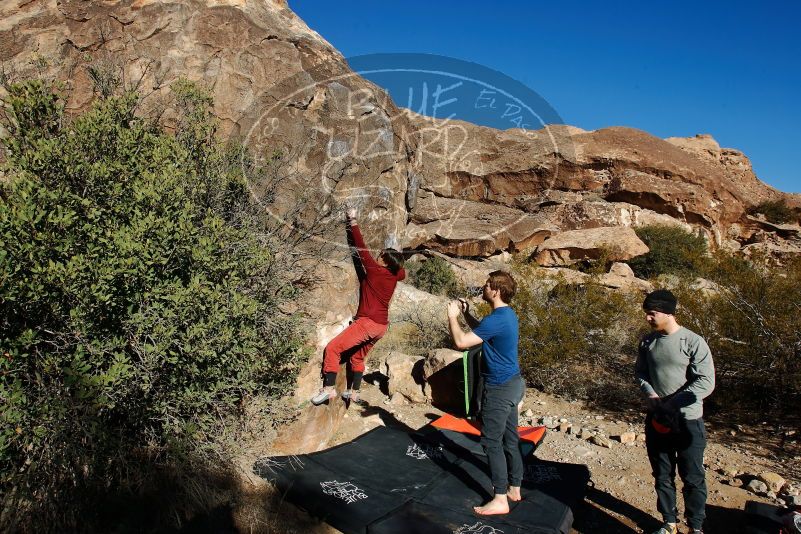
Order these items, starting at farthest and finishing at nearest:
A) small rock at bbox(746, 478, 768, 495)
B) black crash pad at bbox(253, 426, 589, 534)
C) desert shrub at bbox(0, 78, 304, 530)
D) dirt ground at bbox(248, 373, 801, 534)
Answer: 1. small rock at bbox(746, 478, 768, 495)
2. dirt ground at bbox(248, 373, 801, 534)
3. black crash pad at bbox(253, 426, 589, 534)
4. desert shrub at bbox(0, 78, 304, 530)

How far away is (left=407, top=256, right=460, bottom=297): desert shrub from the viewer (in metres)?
12.7

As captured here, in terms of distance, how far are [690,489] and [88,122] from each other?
4.89 m

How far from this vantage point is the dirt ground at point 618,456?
12.4 feet

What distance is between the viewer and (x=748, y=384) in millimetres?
5883

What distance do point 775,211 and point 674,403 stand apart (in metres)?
25.2

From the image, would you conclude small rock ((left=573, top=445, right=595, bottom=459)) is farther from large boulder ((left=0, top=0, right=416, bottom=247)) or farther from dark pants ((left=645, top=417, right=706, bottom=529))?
large boulder ((left=0, top=0, right=416, bottom=247))

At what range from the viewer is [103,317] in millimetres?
3004

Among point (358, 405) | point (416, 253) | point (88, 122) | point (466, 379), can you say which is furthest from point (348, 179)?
point (416, 253)

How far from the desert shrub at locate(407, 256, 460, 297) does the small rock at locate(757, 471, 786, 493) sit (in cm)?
828

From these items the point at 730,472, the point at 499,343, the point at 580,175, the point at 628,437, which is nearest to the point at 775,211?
the point at 580,175

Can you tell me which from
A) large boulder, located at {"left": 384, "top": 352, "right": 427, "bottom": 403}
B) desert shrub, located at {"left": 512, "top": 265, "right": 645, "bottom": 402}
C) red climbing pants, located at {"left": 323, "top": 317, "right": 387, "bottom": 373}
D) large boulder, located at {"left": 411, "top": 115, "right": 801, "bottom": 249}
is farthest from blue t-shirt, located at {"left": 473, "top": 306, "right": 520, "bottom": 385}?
large boulder, located at {"left": 411, "top": 115, "right": 801, "bottom": 249}

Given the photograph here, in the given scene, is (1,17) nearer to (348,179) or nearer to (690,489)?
(348,179)

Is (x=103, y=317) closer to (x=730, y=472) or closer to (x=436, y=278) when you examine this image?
(x=730, y=472)

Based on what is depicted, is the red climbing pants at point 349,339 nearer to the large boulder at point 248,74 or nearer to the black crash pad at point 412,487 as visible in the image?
the black crash pad at point 412,487
